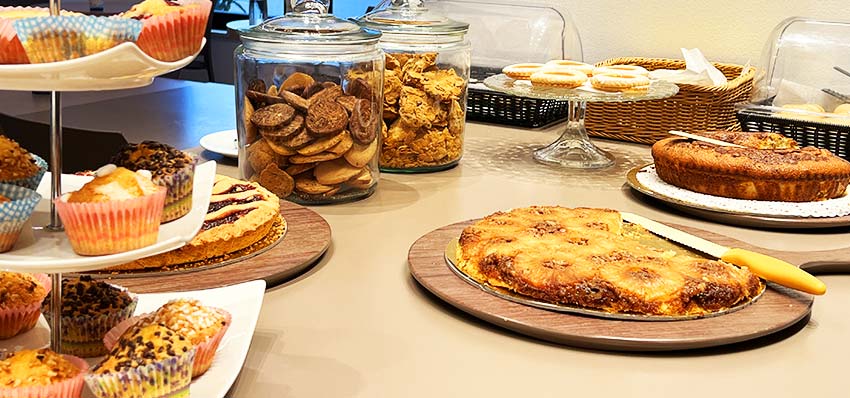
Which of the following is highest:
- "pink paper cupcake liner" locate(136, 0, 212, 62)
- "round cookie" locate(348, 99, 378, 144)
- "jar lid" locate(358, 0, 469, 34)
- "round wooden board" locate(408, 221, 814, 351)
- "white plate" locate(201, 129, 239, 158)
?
"pink paper cupcake liner" locate(136, 0, 212, 62)

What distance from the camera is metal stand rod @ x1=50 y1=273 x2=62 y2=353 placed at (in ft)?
2.39

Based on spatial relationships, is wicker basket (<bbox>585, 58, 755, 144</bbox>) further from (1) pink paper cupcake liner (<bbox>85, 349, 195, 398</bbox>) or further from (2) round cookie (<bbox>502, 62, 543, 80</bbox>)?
(1) pink paper cupcake liner (<bbox>85, 349, 195, 398</bbox>)

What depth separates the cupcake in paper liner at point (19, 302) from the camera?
31.4 inches

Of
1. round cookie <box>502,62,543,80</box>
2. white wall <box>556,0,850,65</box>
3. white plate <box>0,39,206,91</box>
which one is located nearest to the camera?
white plate <box>0,39,206,91</box>

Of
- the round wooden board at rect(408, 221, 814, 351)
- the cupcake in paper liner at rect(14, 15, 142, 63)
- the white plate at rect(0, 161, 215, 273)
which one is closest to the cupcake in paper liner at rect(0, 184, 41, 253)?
the white plate at rect(0, 161, 215, 273)

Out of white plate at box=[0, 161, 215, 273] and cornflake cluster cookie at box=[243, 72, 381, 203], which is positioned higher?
white plate at box=[0, 161, 215, 273]

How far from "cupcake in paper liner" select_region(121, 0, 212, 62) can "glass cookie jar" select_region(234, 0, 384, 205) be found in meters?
0.61

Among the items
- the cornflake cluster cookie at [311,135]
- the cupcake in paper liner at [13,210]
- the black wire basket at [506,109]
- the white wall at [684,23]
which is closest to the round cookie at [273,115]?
the cornflake cluster cookie at [311,135]

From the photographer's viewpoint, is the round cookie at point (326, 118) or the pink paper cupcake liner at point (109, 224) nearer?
the pink paper cupcake liner at point (109, 224)

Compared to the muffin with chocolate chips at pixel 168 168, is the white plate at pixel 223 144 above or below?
below

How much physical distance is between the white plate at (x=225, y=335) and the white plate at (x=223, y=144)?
0.78 meters

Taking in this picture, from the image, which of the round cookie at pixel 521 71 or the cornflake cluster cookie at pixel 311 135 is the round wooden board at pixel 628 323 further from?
the round cookie at pixel 521 71

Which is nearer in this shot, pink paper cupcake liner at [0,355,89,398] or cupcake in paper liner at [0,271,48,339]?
pink paper cupcake liner at [0,355,89,398]

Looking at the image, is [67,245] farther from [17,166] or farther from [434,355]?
[434,355]
